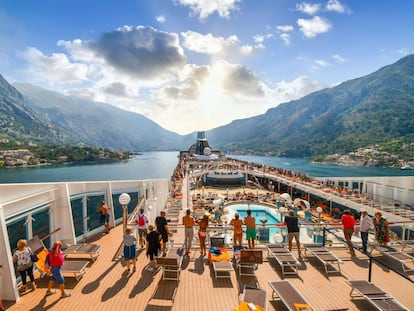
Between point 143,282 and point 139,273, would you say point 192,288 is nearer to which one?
point 143,282

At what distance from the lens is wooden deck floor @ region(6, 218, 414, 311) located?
4848mm

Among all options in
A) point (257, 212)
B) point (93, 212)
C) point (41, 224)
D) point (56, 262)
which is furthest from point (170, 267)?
point (257, 212)

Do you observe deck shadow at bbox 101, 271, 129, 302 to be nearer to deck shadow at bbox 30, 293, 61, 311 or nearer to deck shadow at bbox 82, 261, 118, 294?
deck shadow at bbox 82, 261, 118, 294

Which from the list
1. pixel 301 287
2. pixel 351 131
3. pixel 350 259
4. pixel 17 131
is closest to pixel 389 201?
pixel 350 259

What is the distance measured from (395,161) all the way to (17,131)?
211 metres

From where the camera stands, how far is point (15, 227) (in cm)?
580

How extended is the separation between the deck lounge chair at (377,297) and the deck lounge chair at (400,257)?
7.16 feet

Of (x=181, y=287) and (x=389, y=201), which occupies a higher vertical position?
(x=181, y=287)

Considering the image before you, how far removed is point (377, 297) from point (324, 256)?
6.01ft

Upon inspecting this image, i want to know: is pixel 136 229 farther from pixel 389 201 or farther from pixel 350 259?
pixel 389 201

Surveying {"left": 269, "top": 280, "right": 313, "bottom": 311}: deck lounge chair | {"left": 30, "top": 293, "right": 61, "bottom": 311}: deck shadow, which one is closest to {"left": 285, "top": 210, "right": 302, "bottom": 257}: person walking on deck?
{"left": 269, "top": 280, "right": 313, "bottom": 311}: deck lounge chair

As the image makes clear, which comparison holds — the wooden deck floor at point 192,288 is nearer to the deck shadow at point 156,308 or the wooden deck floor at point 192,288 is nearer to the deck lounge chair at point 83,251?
the deck shadow at point 156,308

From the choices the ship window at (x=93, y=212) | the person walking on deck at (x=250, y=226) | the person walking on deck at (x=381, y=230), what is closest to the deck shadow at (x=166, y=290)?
the person walking on deck at (x=250, y=226)

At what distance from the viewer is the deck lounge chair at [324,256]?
6.30 metres
